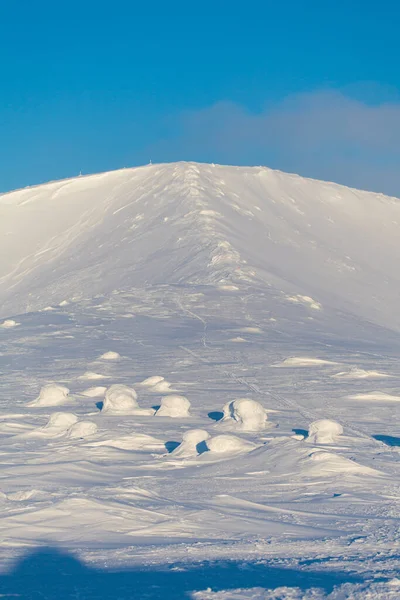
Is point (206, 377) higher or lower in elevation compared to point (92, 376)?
higher

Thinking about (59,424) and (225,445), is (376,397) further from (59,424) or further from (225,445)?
(59,424)

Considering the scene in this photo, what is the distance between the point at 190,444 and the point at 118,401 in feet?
16.4

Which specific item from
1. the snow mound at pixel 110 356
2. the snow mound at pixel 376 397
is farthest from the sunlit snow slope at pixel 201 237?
the snow mound at pixel 376 397

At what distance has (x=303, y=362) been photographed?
28.5 meters

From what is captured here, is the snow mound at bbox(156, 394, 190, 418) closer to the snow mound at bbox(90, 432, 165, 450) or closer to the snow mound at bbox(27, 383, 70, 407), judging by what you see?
the snow mound at bbox(90, 432, 165, 450)

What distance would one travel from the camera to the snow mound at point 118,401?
2009cm

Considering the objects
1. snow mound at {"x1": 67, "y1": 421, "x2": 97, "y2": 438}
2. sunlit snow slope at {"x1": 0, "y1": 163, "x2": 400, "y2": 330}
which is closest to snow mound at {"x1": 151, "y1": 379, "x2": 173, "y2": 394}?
snow mound at {"x1": 67, "y1": 421, "x2": 97, "y2": 438}

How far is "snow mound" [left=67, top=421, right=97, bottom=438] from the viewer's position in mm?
16875

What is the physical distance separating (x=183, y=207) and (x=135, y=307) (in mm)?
20735

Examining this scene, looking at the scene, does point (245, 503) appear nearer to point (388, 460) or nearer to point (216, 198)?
point (388, 460)

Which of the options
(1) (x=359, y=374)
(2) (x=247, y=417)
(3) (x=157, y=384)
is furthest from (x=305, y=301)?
(2) (x=247, y=417)

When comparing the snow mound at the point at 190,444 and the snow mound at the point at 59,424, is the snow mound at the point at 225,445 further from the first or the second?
the snow mound at the point at 59,424

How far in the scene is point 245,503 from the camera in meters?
11.5

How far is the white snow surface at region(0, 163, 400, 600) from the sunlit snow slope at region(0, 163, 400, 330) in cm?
21
